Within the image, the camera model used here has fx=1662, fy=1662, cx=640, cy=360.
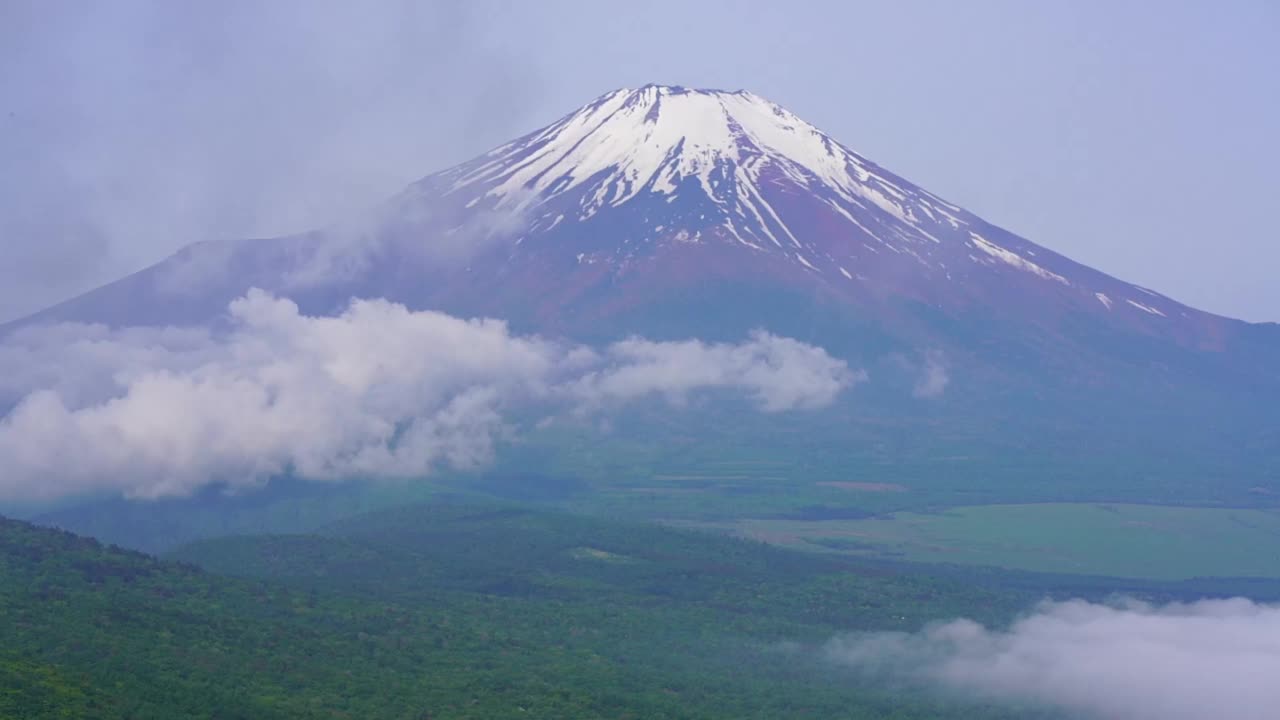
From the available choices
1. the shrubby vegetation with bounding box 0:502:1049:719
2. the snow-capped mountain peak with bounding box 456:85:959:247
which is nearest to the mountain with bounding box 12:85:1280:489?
the snow-capped mountain peak with bounding box 456:85:959:247

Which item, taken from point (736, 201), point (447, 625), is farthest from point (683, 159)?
point (447, 625)

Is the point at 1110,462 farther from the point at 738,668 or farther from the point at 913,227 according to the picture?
the point at 738,668

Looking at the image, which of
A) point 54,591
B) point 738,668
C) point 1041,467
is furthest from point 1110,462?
point 54,591

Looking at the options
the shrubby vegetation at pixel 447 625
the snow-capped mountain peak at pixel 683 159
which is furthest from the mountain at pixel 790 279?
the shrubby vegetation at pixel 447 625

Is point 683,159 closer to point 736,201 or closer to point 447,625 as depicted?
point 736,201

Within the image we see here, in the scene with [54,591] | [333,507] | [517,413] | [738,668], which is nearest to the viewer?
[54,591]

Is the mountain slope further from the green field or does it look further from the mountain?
the green field

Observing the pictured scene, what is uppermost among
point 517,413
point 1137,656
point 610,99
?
point 610,99
